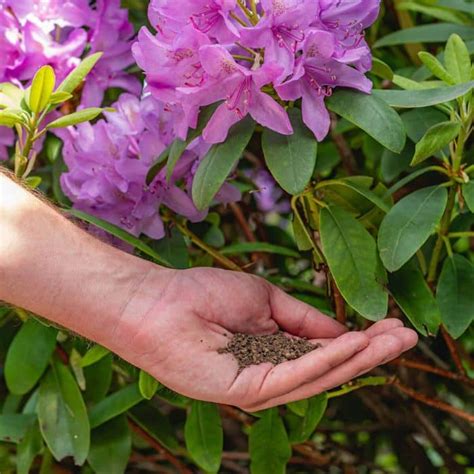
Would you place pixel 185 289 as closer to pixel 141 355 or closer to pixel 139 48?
pixel 141 355

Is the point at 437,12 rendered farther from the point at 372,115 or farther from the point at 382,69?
the point at 372,115

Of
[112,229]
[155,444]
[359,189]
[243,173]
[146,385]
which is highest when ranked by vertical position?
[359,189]

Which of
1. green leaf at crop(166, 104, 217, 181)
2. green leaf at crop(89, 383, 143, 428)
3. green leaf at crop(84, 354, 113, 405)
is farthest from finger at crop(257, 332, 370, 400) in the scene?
green leaf at crop(84, 354, 113, 405)

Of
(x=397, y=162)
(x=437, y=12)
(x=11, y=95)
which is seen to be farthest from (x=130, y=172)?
(x=437, y=12)

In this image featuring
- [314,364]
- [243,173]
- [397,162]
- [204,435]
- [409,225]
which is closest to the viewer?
[314,364]

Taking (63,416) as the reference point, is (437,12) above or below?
above

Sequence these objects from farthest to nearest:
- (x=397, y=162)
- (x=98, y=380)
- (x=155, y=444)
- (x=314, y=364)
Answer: (x=155, y=444) → (x=98, y=380) → (x=397, y=162) → (x=314, y=364)

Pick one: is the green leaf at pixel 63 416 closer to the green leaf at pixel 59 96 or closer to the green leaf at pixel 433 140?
the green leaf at pixel 59 96
